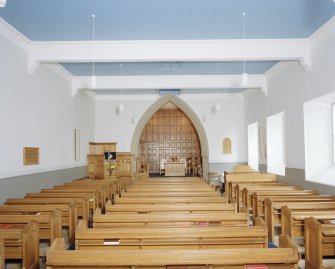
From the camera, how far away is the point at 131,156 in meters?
12.9

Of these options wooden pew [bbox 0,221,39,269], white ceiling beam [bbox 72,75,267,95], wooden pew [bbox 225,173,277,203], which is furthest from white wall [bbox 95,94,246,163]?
wooden pew [bbox 0,221,39,269]

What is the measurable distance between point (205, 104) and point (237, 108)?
4.68 feet

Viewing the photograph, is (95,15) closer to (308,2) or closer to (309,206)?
(308,2)

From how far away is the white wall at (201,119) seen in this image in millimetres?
14555

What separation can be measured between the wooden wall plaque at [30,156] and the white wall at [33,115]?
105 mm

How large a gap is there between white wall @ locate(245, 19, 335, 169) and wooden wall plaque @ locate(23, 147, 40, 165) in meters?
6.59

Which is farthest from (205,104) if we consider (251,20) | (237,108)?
(251,20)

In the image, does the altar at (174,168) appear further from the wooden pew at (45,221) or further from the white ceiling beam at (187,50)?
the wooden pew at (45,221)

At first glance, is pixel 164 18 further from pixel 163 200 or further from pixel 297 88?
pixel 297 88

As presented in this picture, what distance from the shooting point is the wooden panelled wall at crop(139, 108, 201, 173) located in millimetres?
17375

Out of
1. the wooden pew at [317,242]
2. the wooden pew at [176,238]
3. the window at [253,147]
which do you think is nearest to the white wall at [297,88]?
the window at [253,147]

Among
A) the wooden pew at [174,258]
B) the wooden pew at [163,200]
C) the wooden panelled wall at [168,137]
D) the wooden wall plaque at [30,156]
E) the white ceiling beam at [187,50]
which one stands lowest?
the wooden pew at [163,200]

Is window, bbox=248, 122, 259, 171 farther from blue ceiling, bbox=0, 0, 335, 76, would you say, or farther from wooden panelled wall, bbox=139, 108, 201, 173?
blue ceiling, bbox=0, 0, 335, 76

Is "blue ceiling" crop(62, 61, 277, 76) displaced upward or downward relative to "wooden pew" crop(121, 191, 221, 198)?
upward
